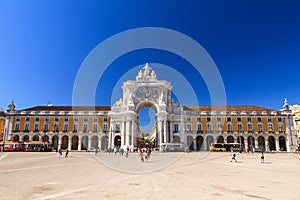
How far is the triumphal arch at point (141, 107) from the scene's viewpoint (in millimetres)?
60531

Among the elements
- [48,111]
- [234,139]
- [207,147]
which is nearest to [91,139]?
[48,111]

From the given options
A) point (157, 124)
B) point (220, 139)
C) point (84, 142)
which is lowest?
point (84, 142)

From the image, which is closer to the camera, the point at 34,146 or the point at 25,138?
the point at 34,146

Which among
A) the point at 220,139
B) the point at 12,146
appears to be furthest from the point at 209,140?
the point at 12,146

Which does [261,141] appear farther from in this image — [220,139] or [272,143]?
[220,139]

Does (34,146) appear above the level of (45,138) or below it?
below

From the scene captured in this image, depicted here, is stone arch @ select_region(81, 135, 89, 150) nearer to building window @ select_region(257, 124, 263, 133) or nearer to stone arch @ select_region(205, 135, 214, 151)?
stone arch @ select_region(205, 135, 214, 151)

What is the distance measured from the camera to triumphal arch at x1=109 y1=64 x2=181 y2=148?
6053 centimetres

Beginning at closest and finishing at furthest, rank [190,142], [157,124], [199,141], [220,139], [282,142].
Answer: [190,142] → [157,124] → [282,142] → [199,141] → [220,139]

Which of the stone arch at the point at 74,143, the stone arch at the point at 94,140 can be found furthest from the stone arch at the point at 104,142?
the stone arch at the point at 74,143

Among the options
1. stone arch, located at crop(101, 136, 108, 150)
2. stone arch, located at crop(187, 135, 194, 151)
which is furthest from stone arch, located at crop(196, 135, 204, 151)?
stone arch, located at crop(101, 136, 108, 150)

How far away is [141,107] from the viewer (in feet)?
219

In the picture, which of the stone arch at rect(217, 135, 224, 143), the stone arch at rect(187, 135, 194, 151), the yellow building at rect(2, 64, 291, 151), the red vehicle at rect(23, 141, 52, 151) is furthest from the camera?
the stone arch at rect(217, 135, 224, 143)

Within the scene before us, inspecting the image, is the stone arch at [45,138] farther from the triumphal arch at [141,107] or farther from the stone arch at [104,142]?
the triumphal arch at [141,107]
